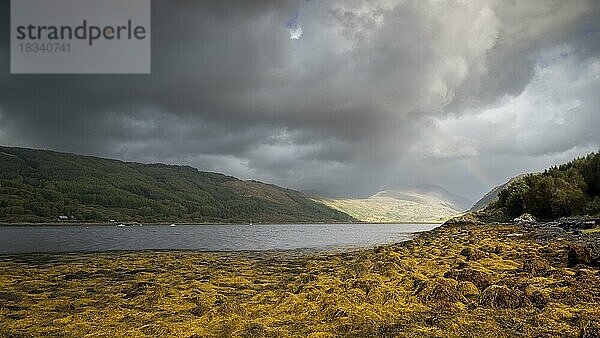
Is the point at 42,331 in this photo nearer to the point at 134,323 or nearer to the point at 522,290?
the point at 134,323

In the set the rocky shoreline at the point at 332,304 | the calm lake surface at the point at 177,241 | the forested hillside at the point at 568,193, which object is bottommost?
the calm lake surface at the point at 177,241

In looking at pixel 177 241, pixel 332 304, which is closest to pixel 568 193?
pixel 332 304

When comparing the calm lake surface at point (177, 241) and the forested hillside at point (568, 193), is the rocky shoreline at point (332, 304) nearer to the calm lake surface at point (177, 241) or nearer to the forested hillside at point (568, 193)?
the calm lake surface at point (177, 241)

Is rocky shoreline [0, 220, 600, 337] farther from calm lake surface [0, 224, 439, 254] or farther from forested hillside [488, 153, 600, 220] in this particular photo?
forested hillside [488, 153, 600, 220]

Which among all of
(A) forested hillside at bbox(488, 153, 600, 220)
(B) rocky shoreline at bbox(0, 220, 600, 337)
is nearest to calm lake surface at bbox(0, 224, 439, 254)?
(A) forested hillside at bbox(488, 153, 600, 220)

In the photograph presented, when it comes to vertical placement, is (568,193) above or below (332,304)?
above

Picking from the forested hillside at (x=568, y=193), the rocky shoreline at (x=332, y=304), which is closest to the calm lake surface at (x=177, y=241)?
the forested hillside at (x=568, y=193)

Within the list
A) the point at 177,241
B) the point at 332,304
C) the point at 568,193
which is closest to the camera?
the point at 332,304

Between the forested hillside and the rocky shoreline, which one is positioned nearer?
the rocky shoreline

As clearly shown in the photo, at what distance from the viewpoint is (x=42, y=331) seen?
37.0ft

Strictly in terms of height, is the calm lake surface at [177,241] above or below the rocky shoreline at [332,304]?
below

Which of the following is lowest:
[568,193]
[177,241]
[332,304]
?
[177,241]

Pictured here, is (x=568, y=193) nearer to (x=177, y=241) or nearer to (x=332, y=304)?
(x=332, y=304)

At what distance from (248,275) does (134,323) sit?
10319 millimetres
